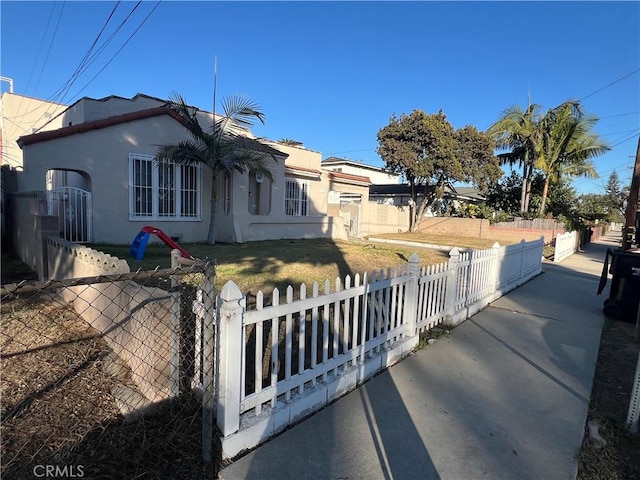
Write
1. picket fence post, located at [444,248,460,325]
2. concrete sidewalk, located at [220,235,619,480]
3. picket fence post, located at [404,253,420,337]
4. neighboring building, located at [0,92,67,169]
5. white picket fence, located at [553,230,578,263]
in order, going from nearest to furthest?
concrete sidewalk, located at [220,235,619,480] → picket fence post, located at [404,253,420,337] → picket fence post, located at [444,248,460,325] → white picket fence, located at [553,230,578,263] → neighboring building, located at [0,92,67,169]

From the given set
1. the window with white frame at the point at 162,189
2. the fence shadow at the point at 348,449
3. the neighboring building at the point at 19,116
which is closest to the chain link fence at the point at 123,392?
the fence shadow at the point at 348,449

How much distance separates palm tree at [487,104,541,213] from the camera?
890 inches

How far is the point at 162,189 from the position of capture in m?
11.7

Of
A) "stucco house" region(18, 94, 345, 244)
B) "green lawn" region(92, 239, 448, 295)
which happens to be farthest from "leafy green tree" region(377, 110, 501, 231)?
"green lawn" region(92, 239, 448, 295)

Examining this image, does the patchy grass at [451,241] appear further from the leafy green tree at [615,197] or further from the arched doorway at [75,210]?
the leafy green tree at [615,197]

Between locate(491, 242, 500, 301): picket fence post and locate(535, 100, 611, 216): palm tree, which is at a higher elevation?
locate(535, 100, 611, 216): palm tree

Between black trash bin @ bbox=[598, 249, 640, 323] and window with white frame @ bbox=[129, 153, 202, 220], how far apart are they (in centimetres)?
1117

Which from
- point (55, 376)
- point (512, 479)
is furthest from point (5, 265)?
point (512, 479)

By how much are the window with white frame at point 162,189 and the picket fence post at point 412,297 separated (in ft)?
30.1

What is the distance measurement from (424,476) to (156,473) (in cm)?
168

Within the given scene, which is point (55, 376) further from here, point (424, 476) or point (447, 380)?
point (447, 380)

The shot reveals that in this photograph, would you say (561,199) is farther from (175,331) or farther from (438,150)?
(175,331)

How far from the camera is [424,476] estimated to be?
2379mm

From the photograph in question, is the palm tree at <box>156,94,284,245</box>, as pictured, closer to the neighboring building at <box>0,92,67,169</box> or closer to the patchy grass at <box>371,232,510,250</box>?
the patchy grass at <box>371,232,510,250</box>
